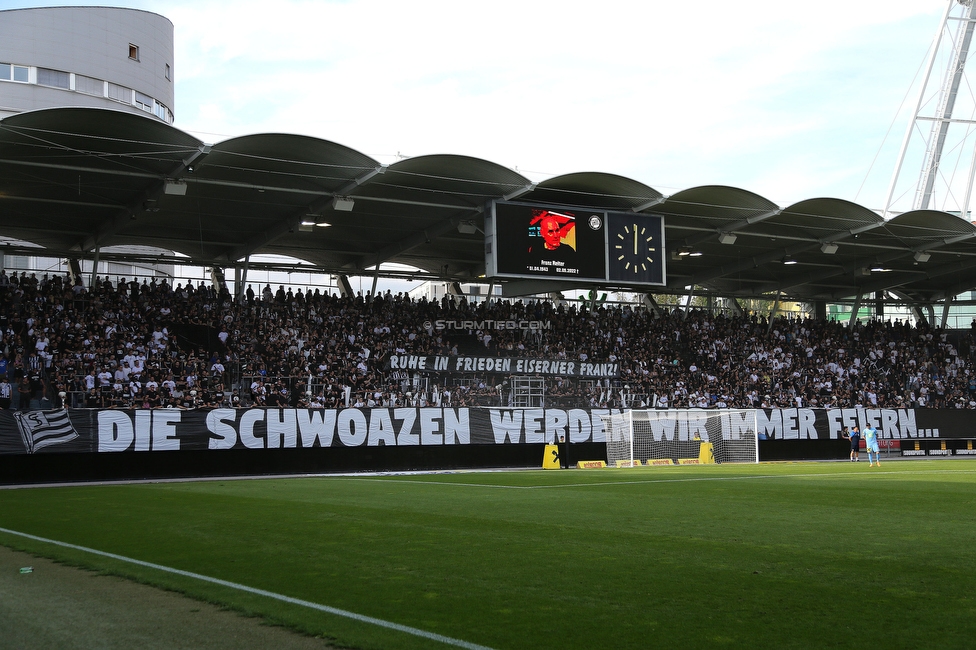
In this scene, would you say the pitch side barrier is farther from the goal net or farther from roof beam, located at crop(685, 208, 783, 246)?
roof beam, located at crop(685, 208, 783, 246)

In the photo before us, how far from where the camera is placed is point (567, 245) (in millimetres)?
35625

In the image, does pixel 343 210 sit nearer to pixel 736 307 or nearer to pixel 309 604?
pixel 736 307

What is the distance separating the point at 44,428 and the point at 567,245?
19254mm

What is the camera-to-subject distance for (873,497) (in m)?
16.0

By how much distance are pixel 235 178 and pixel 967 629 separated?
3092 cm

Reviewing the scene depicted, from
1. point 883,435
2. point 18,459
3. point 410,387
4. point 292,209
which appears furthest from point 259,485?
point 883,435

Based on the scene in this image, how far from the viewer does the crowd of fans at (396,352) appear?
32.0 m

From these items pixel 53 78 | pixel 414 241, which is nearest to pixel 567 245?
pixel 414 241

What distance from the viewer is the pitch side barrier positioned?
91.1 ft

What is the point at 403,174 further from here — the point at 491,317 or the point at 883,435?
the point at 883,435

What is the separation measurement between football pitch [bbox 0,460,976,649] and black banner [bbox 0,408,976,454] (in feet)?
34.3

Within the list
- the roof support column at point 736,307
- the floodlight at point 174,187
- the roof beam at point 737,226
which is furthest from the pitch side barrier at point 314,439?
the roof support column at point 736,307

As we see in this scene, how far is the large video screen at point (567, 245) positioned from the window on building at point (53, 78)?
36109 mm

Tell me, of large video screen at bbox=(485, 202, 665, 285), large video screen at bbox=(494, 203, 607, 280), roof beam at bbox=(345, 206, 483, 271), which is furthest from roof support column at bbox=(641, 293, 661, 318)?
large video screen at bbox=(494, 203, 607, 280)
